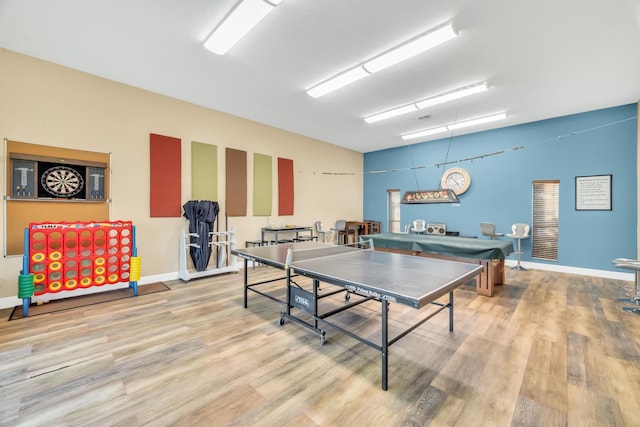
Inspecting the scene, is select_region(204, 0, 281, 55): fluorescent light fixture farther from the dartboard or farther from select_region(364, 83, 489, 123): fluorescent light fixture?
select_region(364, 83, 489, 123): fluorescent light fixture

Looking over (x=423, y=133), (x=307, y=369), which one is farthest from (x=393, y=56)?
(x=423, y=133)

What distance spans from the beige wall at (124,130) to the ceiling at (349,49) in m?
0.26

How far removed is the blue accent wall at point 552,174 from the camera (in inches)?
213

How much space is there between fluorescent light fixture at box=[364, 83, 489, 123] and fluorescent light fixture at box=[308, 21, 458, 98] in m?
1.69

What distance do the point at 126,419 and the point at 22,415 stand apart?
738 millimetres

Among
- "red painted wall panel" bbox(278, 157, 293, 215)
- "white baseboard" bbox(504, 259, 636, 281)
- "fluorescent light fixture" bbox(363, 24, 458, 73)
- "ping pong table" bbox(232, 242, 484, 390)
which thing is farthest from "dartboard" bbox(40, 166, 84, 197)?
"white baseboard" bbox(504, 259, 636, 281)

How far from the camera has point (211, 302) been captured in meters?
3.98

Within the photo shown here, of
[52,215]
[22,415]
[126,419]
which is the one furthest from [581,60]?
[52,215]

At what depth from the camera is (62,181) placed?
4.12m

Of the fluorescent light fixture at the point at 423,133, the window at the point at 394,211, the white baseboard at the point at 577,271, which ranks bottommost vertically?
the white baseboard at the point at 577,271

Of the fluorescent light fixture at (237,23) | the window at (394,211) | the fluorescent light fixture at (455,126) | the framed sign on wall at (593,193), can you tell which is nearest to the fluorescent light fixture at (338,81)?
the fluorescent light fixture at (237,23)

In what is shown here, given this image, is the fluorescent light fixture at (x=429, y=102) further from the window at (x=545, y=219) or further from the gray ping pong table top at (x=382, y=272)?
the window at (x=545, y=219)

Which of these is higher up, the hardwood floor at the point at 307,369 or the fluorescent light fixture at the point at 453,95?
the fluorescent light fixture at the point at 453,95

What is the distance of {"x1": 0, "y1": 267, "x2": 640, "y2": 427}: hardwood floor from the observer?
5.98ft
